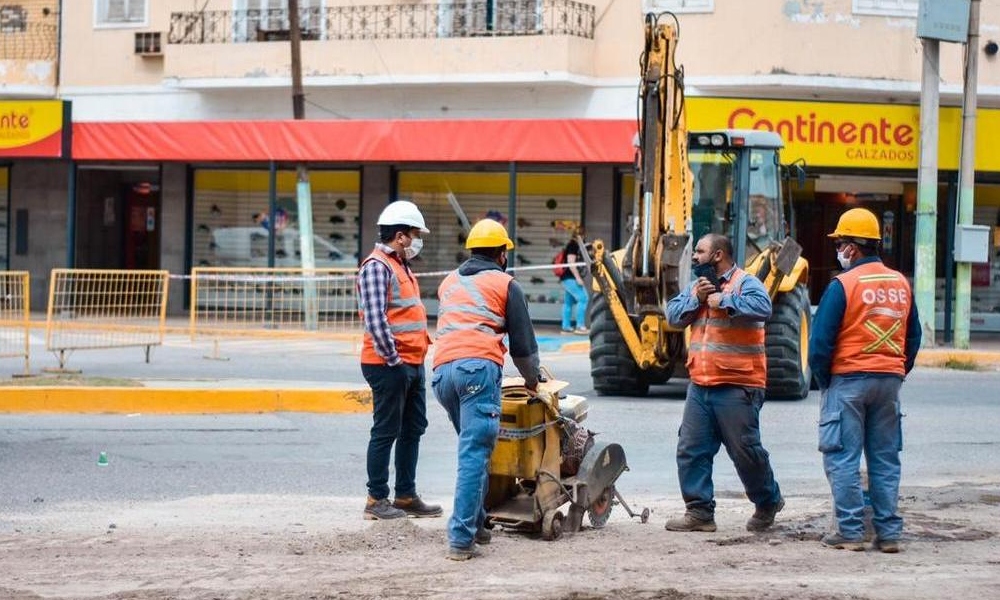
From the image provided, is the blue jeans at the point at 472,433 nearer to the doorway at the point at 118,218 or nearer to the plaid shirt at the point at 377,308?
the plaid shirt at the point at 377,308

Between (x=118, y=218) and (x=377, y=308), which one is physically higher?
(x=118, y=218)

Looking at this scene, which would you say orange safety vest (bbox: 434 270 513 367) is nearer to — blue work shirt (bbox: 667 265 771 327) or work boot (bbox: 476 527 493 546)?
work boot (bbox: 476 527 493 546)

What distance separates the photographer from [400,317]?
9.09 meters

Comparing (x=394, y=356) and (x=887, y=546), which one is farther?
(x=394, y=356)

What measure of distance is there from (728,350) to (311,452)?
472cm

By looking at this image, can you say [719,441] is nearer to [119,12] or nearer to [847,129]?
[847,129]

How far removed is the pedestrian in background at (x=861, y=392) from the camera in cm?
837

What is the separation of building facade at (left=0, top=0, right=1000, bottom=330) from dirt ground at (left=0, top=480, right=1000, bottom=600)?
54.3ft

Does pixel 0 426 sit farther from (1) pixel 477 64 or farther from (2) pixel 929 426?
(1) pixel 477 64

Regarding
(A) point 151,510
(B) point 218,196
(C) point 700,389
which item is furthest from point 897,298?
(B) point 218,196

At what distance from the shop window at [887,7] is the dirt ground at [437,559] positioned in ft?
55.8

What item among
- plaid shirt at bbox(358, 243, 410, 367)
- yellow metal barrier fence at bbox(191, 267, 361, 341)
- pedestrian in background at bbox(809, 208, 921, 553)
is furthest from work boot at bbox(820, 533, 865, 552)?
yellow metal barrier fence at bbox(191, 267, 361, 341)

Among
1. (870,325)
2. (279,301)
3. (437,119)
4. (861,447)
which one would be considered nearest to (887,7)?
(437,119)

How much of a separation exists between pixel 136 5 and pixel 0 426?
18.1 m
